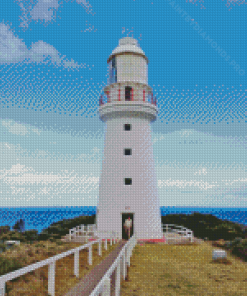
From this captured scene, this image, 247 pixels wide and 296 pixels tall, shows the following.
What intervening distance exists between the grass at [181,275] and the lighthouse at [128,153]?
461 cm

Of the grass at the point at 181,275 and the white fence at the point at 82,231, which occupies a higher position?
the white fence at the point at 82,231

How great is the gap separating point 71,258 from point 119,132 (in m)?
11.8

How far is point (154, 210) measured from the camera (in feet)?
68.5

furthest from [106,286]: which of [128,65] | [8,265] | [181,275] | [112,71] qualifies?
[112,71]

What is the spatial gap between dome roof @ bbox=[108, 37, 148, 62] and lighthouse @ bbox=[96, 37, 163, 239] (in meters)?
0.07

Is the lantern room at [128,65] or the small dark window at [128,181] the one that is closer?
the small dark window at [128,181]

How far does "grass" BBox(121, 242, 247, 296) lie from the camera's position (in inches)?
348

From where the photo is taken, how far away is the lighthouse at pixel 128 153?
20.4 m

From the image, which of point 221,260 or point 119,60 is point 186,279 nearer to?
point 221,260

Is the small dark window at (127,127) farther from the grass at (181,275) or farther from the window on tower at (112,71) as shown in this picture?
the grass at (181,275)

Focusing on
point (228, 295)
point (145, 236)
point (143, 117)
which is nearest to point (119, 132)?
point (143, 117)

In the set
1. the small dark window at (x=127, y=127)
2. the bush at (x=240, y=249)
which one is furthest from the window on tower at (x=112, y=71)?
the bush at (x=240, y=249)

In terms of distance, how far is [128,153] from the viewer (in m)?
21.5

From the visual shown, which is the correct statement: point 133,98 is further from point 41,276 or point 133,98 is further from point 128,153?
point 41,276
